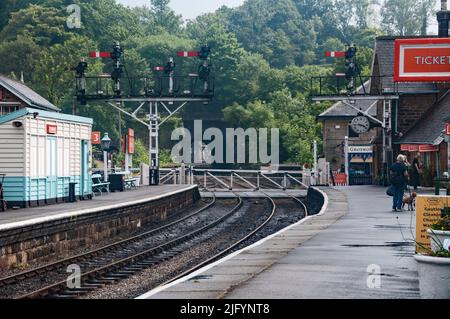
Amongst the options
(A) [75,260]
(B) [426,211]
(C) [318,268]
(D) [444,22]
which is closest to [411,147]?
(D) [444,22]

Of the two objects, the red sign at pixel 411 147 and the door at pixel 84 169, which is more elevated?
the red sign at pixel 411 147

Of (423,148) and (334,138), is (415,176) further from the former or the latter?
(334,138)

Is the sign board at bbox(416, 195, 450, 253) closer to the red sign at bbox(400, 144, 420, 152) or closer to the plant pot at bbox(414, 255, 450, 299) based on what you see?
the plant pot at bbox(414, 255, 450, 299)

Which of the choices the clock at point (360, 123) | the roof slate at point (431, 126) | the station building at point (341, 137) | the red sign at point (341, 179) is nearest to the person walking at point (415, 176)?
the roof slate at point (431, 126)

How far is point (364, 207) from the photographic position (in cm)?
3362

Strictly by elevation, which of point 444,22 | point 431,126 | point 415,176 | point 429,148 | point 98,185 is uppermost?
point 444,22

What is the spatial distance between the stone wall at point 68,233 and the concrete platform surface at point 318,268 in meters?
5.43

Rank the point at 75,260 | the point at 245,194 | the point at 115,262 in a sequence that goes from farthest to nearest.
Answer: the point at 245,194, the point at 75,260, the point at 115,262

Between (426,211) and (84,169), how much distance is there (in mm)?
25082

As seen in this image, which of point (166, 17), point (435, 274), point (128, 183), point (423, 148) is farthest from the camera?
point (166, 17)

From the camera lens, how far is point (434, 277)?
1146 cm

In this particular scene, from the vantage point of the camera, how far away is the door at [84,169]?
38781 millimetres

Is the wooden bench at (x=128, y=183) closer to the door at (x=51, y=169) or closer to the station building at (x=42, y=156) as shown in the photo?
the station building at (x=42, y=156)

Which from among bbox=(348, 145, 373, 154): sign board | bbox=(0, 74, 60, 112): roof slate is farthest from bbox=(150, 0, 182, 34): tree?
bbox=(0, 74, 60, 112): roof slate
